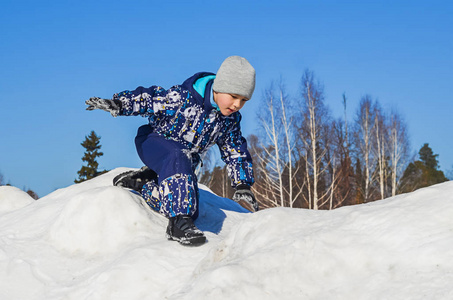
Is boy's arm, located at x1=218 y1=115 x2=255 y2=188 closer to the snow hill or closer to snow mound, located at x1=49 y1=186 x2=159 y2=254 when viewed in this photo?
the snow hill

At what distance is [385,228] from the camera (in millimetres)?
2068

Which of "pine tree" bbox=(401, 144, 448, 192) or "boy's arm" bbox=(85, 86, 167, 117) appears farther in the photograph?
"pine tree" bbox=(401, 144, 448, 192)

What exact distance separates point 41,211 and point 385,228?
10.1ft

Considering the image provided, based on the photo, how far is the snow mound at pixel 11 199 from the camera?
195 inches

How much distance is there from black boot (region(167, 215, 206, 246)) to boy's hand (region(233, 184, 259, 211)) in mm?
609

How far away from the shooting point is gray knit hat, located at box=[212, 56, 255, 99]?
3.39m

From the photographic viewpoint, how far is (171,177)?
10.6 ft

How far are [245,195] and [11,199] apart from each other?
287 centimetres

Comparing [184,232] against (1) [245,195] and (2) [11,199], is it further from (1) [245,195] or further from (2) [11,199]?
(2) [11,199]

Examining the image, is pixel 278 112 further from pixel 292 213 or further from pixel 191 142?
pixel 292 213

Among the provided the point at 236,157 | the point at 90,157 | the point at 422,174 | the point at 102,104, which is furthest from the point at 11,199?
the point at 422,174

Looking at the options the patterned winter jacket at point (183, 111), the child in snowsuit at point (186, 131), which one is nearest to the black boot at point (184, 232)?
the child in snowsuit at point (186, 131)

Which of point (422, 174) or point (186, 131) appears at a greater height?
point (422, 174)

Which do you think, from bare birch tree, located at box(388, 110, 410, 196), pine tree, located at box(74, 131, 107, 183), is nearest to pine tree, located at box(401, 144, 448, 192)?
bare birch tree, located at box(388, 110, 410, 196)
